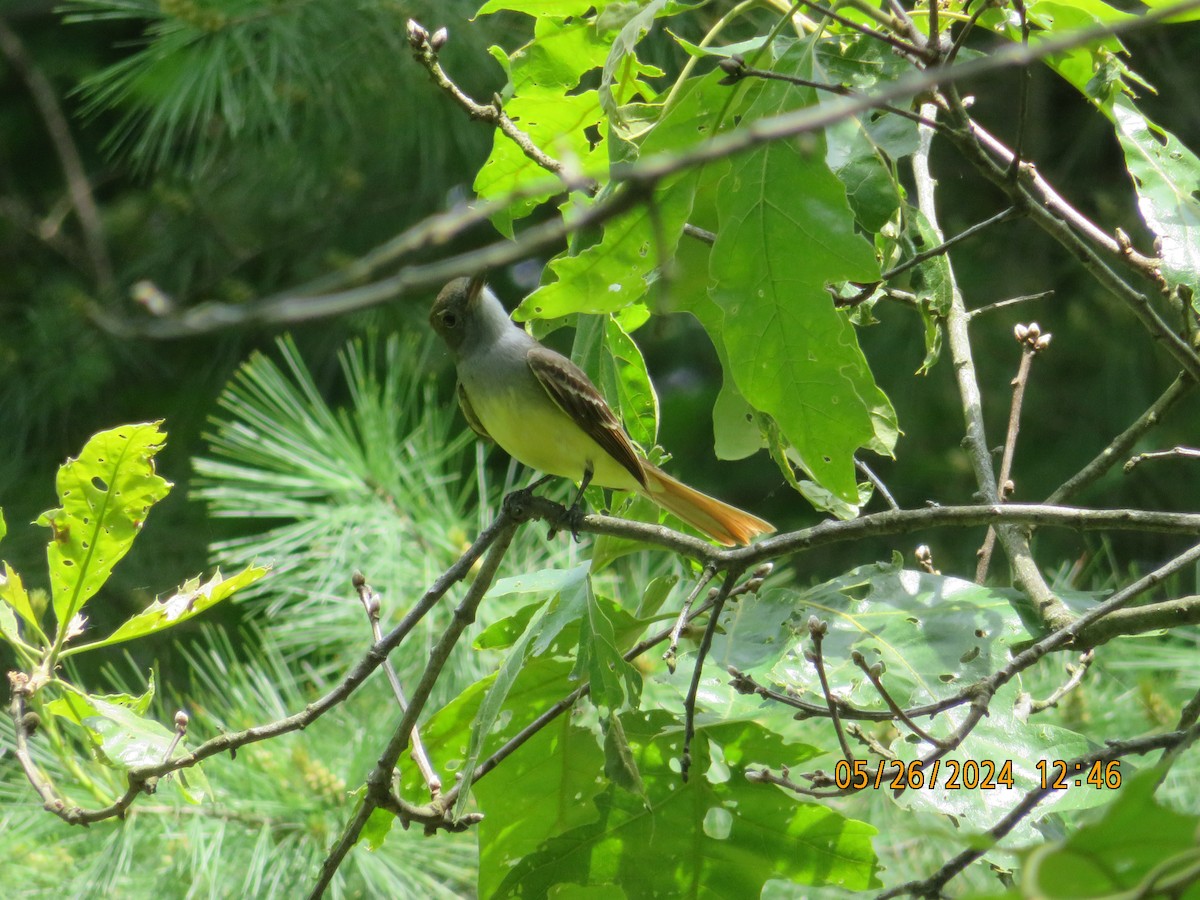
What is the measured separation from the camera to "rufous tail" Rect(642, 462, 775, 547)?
2949 millimetres

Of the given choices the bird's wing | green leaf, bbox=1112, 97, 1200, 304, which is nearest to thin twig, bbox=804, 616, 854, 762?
green leaf, bbox=1112, 97, 1200, 304

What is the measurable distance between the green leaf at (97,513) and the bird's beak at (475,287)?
4.68 feet

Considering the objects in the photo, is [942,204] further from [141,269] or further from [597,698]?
[597,698]

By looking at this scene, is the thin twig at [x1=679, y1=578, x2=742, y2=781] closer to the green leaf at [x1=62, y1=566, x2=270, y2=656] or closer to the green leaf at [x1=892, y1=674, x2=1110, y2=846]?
the green leaf at [x1=892, y1=674, x2=1110, y2=846]

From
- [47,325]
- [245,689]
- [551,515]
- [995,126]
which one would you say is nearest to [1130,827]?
[551,515]

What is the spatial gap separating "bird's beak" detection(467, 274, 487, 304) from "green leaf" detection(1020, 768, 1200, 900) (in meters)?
2.47

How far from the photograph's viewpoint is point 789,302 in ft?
5.92

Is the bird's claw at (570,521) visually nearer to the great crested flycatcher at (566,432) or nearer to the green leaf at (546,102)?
the great crested flycatcher at (566,432)

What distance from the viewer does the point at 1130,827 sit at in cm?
93

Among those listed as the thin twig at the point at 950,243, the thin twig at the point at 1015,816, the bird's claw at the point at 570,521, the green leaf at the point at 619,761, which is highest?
the thin twig at the point at 950,243

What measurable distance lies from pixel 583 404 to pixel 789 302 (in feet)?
3.89

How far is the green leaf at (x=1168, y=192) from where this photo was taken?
5.98ft

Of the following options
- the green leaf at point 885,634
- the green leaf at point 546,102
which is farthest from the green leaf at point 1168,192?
the green leaf at point 546,102

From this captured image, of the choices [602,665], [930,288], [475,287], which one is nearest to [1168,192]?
[930,288]
